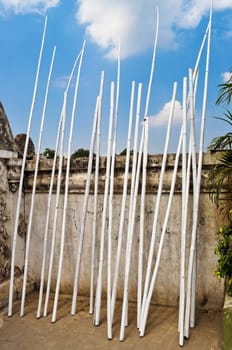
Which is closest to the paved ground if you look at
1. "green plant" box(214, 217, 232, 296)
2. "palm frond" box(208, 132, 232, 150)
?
"green plant" box(214, 217, 232, 296)

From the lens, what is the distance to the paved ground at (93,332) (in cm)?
192

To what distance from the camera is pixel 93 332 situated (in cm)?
209

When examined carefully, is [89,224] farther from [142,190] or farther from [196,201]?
[196,201]

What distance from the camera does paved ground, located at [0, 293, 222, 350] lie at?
192 cm

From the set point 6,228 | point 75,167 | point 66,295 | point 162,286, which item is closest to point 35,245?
point 6,228

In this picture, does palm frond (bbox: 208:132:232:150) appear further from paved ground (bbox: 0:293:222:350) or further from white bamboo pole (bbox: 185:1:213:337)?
paved ground (bbox: 0:293:222:350)

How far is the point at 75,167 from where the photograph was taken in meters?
2.67

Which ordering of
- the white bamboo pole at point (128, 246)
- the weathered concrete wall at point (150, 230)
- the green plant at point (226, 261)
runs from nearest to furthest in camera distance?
the green plant at point (226, 261) < the white bamboo pole at point (128, 246) < the weathered concrete wall at point (150, 230)

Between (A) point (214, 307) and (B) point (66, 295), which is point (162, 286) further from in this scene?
(B) point (66, 295)

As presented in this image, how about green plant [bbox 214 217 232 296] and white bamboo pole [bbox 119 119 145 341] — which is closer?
green plant [bbox 214 217 232 296]

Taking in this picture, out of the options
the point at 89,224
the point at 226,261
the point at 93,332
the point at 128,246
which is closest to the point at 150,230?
the point at 128,246

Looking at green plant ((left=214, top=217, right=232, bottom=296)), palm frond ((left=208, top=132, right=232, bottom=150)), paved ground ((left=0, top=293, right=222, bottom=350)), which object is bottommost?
paved ground ((left=0, top=293, right=222, bottom=350))

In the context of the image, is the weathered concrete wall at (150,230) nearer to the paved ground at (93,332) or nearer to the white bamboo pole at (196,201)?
the paved ground at (93,332)

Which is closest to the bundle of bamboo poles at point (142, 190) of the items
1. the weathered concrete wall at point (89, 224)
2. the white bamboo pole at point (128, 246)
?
the white bamboo pole at point (128, 246)
